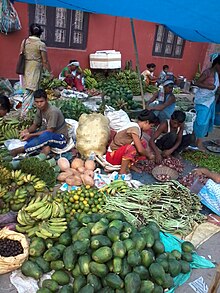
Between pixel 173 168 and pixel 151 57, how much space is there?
25.5 feet

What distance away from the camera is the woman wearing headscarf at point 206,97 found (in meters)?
5.48

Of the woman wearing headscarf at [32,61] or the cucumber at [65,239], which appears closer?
the cucumber at [65,239]

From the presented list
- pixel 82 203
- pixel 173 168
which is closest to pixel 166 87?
pixel 173 168

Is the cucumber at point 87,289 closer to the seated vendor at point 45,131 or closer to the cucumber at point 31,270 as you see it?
the cucumber at point 31,270

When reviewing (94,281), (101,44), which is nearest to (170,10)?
(94,281)

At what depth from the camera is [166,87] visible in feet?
18.5

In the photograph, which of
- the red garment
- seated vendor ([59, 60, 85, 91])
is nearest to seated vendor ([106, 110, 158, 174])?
the red garment

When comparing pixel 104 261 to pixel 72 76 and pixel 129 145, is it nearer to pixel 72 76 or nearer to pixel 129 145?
pixel 129 145

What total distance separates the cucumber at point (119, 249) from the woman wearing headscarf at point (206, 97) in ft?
12.6

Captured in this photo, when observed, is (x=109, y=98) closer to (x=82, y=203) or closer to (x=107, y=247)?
(x=82, y=203)

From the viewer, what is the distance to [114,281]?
2389 millimetres

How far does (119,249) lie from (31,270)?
788 mm

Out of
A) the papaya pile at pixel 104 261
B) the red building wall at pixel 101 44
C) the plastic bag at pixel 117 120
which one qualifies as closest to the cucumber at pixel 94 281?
the papaya pile at pixel 104 261

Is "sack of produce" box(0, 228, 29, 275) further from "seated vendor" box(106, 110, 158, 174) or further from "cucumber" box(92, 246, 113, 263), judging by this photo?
"seated vendor" box(106, 110, 158, 174)
